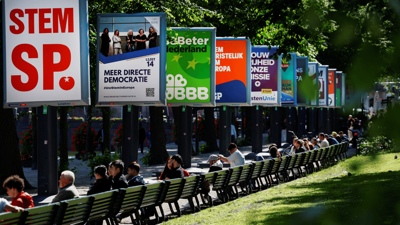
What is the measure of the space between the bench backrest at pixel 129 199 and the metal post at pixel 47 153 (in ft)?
12.0

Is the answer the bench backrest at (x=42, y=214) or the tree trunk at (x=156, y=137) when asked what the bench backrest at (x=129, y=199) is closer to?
the bench backrest at (x=42, y=214)

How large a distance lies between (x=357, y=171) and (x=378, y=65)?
224 mm

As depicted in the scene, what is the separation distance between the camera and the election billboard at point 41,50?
12469 mm

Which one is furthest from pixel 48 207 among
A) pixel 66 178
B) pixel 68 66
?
pixel 68 66

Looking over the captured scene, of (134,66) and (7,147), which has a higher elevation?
(134,66)

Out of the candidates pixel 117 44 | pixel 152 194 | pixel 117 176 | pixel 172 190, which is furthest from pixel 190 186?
pixel 117 44

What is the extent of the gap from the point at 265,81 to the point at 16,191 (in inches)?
644

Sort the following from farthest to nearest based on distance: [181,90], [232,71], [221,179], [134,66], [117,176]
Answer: [232,71] < [181,90] < [134,66] < [221,179] < [117,176]

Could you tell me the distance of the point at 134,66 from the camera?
14539mm

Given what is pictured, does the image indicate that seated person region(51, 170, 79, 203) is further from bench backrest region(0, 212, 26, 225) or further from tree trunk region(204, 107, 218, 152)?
tree trunk region(204, 107, 218, 152)

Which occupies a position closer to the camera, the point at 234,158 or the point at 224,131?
the point at 234,158

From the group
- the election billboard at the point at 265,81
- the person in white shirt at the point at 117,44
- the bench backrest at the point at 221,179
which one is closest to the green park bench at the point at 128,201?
the bench backrest at the point at 221,179

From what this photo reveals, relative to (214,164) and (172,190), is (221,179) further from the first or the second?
(172,190)

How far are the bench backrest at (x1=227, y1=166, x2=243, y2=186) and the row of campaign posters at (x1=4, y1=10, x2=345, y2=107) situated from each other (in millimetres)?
2644
